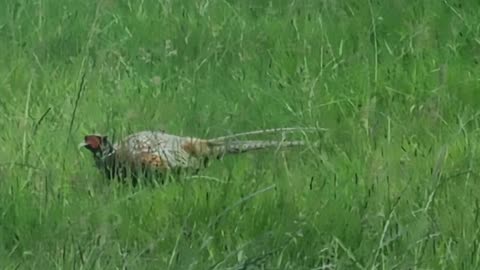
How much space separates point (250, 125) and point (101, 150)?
0.64m

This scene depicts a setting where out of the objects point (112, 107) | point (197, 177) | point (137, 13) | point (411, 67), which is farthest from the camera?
point (137, 13)

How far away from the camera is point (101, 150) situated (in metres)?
4.05

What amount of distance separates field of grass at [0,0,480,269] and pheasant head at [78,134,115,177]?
48 millimetres

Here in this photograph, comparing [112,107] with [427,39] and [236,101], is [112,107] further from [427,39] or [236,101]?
[427,39]

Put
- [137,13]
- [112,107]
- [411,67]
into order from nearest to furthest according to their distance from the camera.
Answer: [112,107]
[411,67]
[137,13]

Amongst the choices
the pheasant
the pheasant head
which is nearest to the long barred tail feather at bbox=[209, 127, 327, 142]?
the pheasant

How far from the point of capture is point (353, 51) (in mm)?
5188

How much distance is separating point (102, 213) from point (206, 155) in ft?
2.12

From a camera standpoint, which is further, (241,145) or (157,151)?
(241,145)

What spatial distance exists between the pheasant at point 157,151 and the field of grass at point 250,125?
6cm

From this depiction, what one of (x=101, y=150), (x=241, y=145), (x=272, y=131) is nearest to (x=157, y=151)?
(x=101, y=150)

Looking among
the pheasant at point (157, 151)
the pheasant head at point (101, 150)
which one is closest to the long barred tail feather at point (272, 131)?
the pheasant at point (157, 151)

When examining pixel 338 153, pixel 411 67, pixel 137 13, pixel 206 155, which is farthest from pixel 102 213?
pixel 137 13

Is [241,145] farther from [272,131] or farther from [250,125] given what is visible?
[250,125]
